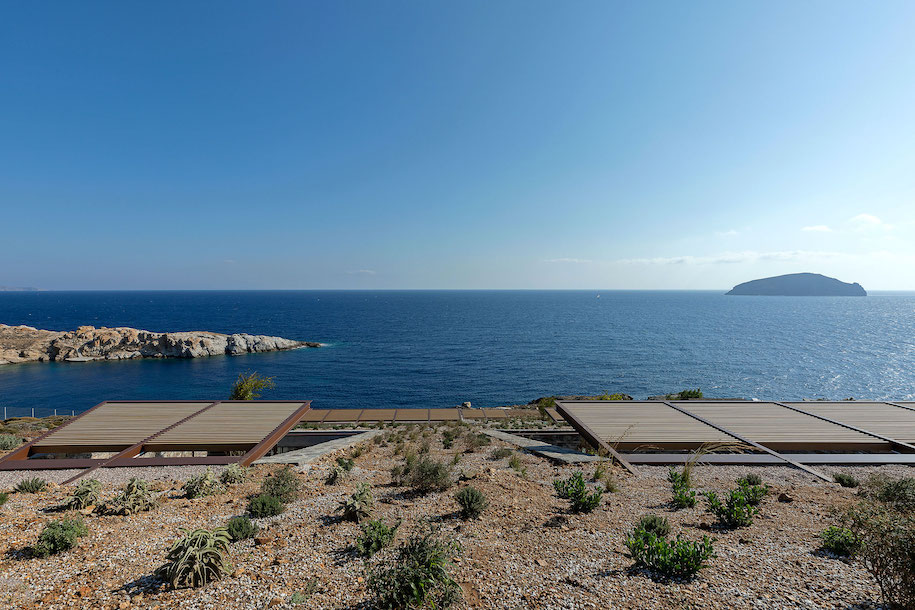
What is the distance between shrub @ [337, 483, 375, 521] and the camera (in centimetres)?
801

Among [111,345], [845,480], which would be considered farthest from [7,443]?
[111,345]

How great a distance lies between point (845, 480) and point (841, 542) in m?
5.85

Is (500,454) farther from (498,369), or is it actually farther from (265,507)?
(498,369)

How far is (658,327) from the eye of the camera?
124 meters

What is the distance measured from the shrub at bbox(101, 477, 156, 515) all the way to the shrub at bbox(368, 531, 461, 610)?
6.37 meters

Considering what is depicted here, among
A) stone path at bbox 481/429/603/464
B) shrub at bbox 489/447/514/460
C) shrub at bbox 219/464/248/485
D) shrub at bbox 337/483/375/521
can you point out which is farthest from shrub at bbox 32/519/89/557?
stone path at bbox 481/429/603/464

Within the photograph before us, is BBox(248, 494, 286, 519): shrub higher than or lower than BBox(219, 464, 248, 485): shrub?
higher

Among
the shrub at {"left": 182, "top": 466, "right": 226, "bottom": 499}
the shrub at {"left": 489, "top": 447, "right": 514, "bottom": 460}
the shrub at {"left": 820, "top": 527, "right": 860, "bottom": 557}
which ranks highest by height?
the shrub at {"left": 820, "top": 527, "right": 860, "bottom": 557}

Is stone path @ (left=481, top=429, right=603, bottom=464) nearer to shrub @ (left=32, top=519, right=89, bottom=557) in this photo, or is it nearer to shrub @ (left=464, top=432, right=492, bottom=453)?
shrub @ (left=464, top=432, right=492, bottom=453)

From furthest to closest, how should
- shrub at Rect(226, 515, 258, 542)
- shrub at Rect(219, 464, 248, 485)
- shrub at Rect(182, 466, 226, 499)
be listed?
shrub at Rect(219, 464, 248, 485) → shrub at Rect(182, 466, 226, 499) → shrub at Rect(226, 515, 258, 542)

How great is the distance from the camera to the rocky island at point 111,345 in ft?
232

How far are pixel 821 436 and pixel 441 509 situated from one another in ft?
46.4

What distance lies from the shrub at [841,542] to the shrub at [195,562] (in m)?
10.2

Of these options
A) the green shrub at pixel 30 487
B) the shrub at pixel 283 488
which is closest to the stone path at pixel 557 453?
the shrub at pixel 283 488
